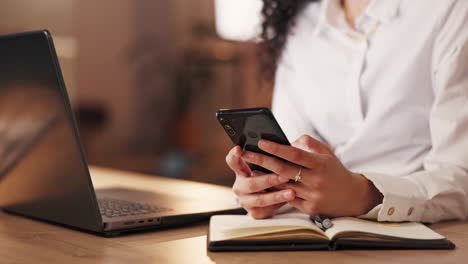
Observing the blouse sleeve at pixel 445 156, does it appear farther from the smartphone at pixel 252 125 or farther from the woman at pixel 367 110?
the smartphone at pixel 252 125

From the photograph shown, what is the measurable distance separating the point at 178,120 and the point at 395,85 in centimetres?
347

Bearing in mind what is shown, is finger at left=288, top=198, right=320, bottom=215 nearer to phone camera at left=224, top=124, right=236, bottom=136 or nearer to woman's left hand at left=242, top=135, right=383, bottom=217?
woman's left hand at left=242, top=135, right=383, bottom=217

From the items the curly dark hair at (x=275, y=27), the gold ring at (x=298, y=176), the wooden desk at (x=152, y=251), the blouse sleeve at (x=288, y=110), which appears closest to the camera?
the wooden desk at (x=152, y=251)

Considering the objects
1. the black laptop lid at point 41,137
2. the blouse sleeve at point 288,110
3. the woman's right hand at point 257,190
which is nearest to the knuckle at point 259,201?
the woman's right hand at point 257,190

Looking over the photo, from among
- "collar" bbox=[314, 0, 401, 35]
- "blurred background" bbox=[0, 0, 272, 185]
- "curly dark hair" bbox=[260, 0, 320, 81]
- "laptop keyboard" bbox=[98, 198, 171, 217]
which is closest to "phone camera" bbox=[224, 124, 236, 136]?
"laptop keyboard" bbox=[98, 198, 171, 217]

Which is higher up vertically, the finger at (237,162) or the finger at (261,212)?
the finger at (237,162)

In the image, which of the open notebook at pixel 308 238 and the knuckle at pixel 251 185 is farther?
the knuckle at pixel 251 185

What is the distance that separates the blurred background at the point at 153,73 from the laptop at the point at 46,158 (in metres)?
2.77

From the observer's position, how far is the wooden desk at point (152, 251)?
678 mm

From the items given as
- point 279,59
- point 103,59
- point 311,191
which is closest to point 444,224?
point 311,191

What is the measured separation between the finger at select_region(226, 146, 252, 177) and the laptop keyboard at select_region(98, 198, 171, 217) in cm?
14

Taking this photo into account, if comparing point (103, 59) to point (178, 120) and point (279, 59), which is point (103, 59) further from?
point (279, 59)

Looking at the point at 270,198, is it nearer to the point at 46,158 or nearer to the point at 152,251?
the point at 152,251

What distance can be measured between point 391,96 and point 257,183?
0.43 meters
